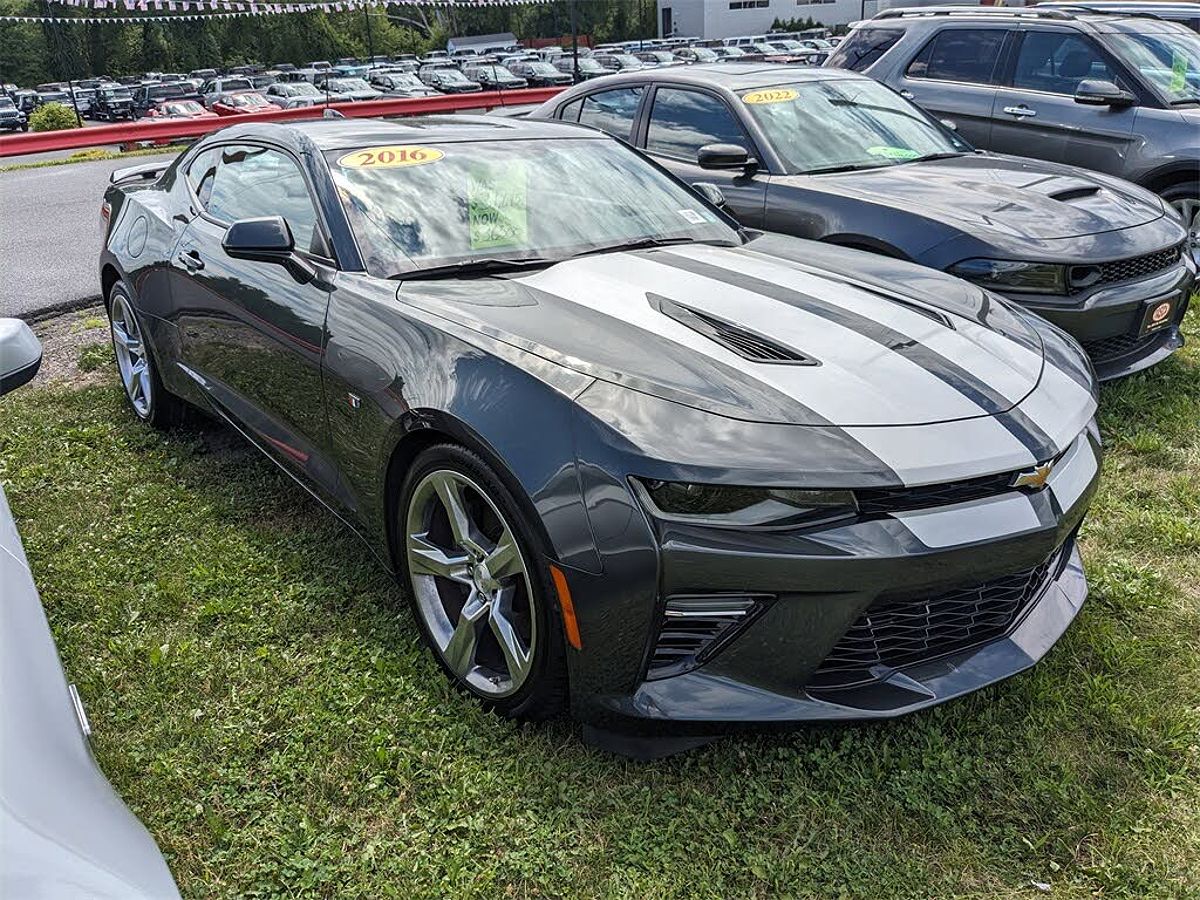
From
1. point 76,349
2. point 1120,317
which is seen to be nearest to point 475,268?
point 1120,317

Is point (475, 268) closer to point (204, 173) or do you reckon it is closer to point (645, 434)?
point (645, 434)

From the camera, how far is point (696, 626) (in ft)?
7.02

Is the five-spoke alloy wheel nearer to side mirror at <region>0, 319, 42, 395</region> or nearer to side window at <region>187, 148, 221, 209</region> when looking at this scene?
side window at <region>187, 148, 221, 209</region>

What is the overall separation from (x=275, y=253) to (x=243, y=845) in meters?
1.75

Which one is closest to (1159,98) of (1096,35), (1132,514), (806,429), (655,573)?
(1096,35)

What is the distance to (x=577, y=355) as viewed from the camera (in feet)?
7.76

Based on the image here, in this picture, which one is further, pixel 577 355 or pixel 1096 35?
pixel 1096 35

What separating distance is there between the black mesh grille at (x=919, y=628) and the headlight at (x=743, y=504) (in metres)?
0.23

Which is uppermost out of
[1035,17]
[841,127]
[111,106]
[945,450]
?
[1035,17]

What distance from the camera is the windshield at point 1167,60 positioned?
637 cm

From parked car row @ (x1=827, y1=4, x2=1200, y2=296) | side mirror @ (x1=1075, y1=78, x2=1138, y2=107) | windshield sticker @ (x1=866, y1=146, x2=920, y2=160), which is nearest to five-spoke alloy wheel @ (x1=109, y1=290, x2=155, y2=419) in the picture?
windshield sticker @ (x1=866, y1=146, x2=920, y2=160)

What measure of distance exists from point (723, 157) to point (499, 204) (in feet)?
6.57

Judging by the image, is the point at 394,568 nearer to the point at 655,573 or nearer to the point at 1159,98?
the point at 655,573

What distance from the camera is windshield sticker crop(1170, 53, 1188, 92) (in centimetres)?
641
